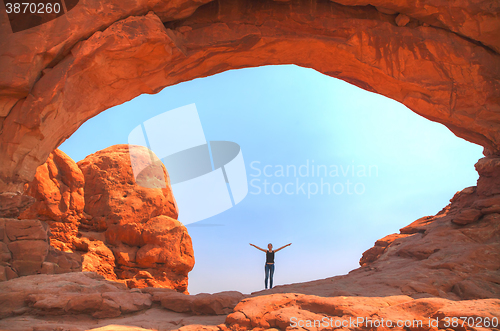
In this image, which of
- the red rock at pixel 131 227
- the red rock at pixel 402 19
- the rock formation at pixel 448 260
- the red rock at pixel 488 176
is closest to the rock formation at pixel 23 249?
the red rock at pixel 131 227

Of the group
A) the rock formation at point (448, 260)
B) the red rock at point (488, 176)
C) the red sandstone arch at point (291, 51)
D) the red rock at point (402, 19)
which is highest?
the red rock at point (402, 19)

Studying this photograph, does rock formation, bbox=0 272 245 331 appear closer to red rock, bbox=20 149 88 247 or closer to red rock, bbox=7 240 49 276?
red rock, bbox=7 240 49 276

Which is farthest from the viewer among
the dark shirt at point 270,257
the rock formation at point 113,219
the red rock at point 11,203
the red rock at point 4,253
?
the rock formation at point 113,219

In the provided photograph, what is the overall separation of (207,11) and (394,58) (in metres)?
6.05

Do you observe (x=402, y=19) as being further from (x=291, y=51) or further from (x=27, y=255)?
(x=27, y=255)

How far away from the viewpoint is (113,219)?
14.6 meters

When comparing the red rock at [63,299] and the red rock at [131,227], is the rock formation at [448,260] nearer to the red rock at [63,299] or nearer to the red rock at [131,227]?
the red rock at [63,299]

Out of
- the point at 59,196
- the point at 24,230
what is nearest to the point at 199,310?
the point at 24,230

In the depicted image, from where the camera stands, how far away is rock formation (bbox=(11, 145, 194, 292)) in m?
13.1

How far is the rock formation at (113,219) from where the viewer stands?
13.1m

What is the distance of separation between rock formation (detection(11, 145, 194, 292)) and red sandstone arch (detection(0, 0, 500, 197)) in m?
5.84

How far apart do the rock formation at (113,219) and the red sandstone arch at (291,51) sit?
5.84m

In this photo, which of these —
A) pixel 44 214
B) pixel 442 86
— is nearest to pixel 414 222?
pixel 442 86

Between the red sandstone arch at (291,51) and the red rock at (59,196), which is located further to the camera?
the red rock at (59,196)
